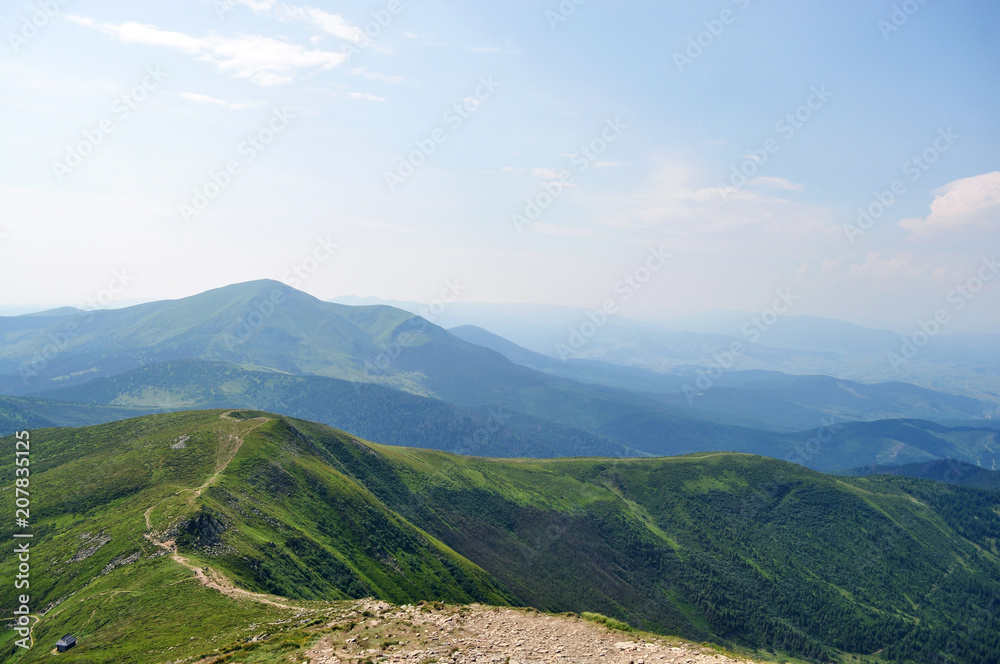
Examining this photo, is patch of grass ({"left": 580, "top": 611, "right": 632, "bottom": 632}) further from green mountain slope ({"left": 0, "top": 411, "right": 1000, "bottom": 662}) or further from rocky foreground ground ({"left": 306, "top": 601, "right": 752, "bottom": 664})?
green mountain slope ({"left": 0, "top": 411, "right": 1000, "bottom": 662})

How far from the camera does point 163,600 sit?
5712cm

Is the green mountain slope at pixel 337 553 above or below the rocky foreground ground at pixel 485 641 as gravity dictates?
below

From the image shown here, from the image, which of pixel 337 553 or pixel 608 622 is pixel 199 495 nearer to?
pixel 337 553

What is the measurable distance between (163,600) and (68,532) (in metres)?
38.8

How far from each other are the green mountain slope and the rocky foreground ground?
1599 cm

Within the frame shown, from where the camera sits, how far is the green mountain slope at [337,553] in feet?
211

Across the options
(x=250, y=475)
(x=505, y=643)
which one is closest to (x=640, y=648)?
(x=505, y=643)

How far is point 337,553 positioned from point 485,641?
71.0m

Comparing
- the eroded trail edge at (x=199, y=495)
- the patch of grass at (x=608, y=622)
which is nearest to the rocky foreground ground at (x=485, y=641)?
the patch of grass at (x=608, y=622)

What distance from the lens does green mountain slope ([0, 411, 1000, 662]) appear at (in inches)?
2527

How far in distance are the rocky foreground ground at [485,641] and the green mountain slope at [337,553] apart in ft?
52.5

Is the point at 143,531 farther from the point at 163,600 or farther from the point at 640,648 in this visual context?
the point at 640,648

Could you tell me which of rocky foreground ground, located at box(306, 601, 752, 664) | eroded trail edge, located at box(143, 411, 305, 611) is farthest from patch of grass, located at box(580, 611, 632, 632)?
eroded trail edge, located at box(143, 411, 305, 611)

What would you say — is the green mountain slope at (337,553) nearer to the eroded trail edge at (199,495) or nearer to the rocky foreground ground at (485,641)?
the eroded trail edge at (199,495)
